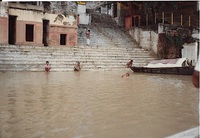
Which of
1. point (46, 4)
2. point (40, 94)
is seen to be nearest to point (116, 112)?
point (40, 94)

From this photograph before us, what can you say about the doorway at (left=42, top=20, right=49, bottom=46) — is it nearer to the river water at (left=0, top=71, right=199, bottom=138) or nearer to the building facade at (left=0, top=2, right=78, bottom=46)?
the building facade at (left=0, top=2, right=78, bottom=46)

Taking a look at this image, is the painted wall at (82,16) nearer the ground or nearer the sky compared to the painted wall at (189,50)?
nearer the sky

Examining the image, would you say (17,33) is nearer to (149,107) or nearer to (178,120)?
(149,107)

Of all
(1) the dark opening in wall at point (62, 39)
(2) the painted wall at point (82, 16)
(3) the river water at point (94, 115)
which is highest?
(2) the painted wall at point (82, 16)

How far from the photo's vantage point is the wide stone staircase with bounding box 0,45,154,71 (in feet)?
53.8

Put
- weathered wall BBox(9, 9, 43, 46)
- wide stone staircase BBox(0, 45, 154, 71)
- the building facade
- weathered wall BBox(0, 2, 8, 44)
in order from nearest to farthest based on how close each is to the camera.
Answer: wide stone staircase BBox(0, 45, 154, 71) < weathered wall BBox(0, 2, 8, 44) < the building facade < weathered wall BBox(9, 9, 43, 46)

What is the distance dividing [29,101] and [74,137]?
3.02 meters

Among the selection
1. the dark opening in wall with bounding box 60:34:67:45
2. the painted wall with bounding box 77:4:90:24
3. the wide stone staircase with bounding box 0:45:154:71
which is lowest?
the wide stone staircase with bounding box 0:45:154:71

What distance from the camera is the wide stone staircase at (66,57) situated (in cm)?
1639

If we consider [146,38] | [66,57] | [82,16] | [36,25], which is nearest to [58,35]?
[36,25]

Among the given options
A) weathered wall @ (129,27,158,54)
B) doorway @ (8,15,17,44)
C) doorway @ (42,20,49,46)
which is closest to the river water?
doorway @ (8,15,17,44)

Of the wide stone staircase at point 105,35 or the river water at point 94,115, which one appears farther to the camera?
the wide stone staircase at point 105,35

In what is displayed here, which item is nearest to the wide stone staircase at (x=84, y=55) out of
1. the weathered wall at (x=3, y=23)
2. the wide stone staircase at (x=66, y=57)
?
the wide stone staircase at (x=66, y=57)

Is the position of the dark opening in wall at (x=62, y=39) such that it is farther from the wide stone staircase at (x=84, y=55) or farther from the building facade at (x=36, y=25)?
the wide stone staircase at (x=84, y=55)
